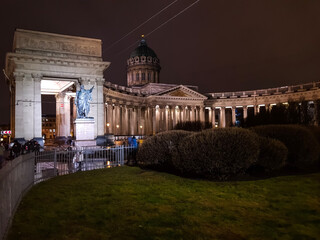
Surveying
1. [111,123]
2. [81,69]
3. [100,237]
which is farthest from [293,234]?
[111,123]

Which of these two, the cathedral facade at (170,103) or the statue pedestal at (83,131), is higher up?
the cathedral facade at (170,103)

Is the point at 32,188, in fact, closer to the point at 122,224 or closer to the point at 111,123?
the point at 122,224

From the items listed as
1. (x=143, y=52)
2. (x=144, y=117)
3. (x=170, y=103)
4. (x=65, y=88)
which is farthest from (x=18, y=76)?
(x=143, y=52)

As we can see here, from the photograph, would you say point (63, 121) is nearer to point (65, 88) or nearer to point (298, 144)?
point (65, 88)

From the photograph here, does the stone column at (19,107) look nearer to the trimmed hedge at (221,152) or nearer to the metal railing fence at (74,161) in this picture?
the metal railing fence at (74,161)

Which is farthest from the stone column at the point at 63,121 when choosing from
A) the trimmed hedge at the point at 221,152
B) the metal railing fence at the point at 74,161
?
the trimmed hedge at the point at 221,152

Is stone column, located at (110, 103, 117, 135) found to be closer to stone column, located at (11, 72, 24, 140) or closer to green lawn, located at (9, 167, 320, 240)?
stone column, located at (11, 72, 24, 140)

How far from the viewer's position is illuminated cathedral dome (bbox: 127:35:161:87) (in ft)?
280

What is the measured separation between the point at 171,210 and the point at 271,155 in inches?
272

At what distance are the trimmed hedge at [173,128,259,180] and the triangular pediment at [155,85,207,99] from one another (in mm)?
54884

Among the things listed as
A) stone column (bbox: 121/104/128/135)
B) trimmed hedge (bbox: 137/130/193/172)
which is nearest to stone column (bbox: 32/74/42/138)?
trimmed hedge (bbox: 137/130/193/172)

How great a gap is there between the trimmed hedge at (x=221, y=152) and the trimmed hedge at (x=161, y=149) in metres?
2.56

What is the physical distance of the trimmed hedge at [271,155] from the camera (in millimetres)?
11812

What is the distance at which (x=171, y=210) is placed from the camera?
22.5ft
